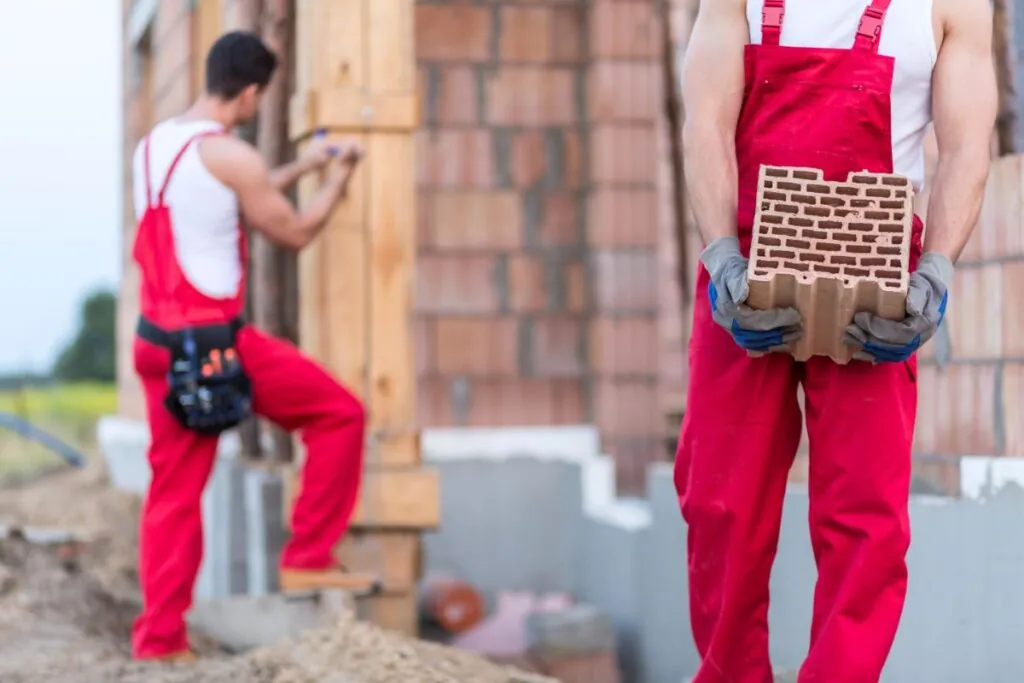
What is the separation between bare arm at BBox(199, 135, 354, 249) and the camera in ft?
14.0

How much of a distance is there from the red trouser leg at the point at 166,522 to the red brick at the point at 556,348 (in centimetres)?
265

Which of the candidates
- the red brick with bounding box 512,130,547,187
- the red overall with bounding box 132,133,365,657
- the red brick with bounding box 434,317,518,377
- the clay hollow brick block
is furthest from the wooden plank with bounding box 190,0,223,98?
the clay hollow brick block

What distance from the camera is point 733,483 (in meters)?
2.73

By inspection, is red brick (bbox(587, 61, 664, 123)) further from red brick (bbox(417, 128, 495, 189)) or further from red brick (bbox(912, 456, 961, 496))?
red brick (bbox(912, 456, 961, 496))

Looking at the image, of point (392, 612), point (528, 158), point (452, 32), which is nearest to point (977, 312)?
point (392, 612)

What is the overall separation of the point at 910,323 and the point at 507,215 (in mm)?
4456

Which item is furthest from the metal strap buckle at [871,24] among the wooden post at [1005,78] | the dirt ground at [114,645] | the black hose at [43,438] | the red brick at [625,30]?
the black hose at [43,438]

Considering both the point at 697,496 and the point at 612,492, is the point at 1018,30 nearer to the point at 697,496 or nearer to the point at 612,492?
the point at 697,496

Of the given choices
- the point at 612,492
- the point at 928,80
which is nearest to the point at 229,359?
the point at 928,80

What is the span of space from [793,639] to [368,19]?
2135mm

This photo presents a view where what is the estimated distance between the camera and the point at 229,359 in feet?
14.0

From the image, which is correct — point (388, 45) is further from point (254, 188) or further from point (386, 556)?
point (386, 556)

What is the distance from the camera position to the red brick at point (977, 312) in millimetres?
3436

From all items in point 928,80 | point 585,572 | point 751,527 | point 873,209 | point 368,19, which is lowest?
point 585,572
